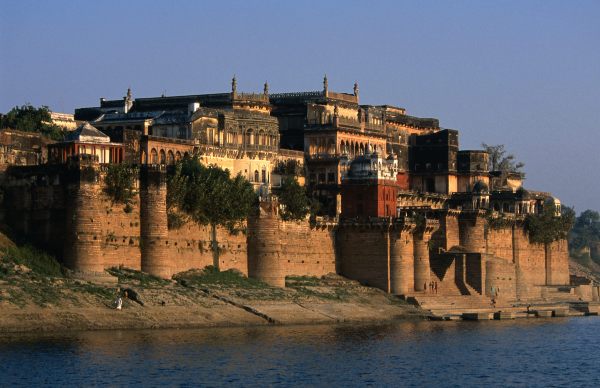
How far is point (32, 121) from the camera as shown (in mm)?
106438

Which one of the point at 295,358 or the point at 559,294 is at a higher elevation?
the point at 559,294

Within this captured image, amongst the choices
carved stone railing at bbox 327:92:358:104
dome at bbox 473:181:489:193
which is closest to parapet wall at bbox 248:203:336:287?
carved stone railing at bbox 327:92:358:104

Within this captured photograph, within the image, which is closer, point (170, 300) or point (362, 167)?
point (170, 300)

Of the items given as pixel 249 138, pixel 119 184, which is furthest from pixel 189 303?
pixel 249 138

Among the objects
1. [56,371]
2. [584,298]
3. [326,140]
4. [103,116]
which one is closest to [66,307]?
[56,371]

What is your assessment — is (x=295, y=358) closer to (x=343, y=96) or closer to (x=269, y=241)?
(x=269, y=241)

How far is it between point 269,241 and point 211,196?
583cm

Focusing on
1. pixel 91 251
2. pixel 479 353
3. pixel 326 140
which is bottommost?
pixel 479 353

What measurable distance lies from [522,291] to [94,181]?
1910 inches

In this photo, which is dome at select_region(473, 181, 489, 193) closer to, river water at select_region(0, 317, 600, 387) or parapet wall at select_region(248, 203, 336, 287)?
parapet wall at select_region(248, 203, 336, 287)

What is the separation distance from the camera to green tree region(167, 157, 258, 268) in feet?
307

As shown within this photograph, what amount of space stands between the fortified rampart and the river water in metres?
6.81

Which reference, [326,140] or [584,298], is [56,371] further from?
[584,298]

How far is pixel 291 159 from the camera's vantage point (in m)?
116
